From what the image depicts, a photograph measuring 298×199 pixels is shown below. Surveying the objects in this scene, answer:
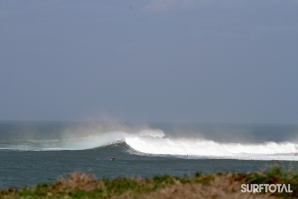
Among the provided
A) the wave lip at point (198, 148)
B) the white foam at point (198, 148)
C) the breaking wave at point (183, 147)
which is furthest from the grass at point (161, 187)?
the white foam at point (198, 148)

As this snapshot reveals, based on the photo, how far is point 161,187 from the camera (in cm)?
912

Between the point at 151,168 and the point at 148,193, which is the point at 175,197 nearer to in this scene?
the point at 148,193

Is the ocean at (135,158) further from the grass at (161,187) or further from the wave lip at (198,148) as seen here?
the grass at (161,187)

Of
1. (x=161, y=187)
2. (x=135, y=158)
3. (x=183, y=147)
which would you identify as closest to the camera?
(x=161, y=187)

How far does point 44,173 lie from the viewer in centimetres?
3731

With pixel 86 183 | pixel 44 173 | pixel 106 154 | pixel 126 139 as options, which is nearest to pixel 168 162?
pixel 106 154

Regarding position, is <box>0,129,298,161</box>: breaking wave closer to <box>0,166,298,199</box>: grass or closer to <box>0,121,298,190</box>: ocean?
<box>0,121,298,190</box>: ocean

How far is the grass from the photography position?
8594 millimetres

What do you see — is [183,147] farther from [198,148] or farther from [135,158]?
[135,158]

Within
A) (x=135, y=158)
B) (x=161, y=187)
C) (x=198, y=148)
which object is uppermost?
(x=198, y=148)

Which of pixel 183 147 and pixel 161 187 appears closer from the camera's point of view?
pixel 161 187

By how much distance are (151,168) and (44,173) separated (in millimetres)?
8461

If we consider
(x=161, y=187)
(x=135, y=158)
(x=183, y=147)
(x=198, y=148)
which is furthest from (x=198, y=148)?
(x=161, y=187)

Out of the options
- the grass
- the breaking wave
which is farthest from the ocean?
the grass
